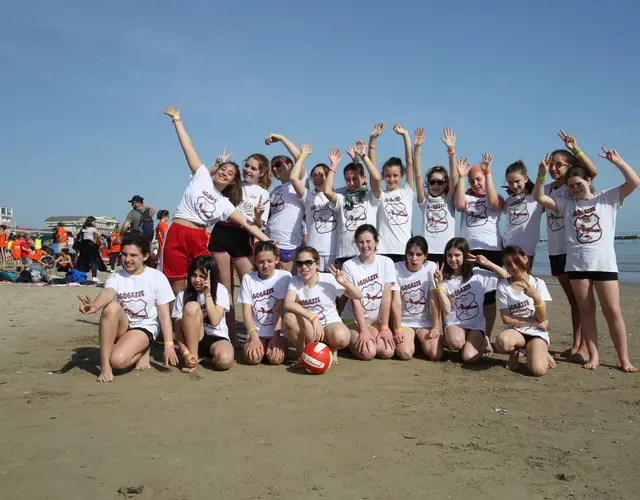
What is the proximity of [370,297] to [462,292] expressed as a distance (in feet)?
3.35

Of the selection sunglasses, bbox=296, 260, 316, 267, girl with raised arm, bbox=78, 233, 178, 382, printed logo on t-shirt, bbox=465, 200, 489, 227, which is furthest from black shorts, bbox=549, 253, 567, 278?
girl with raised arm, bbox=78, 233, 178, 382

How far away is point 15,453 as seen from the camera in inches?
121

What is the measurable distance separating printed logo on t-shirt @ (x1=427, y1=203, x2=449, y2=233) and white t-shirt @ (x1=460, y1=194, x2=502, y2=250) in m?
0.24

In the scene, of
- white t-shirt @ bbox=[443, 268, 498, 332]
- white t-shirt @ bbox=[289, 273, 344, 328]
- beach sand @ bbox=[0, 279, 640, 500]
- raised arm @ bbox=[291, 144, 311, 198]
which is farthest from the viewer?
raised arm @ bbox=[291, 144, 311, 198]

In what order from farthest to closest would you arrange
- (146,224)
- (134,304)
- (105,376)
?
(146,224) → (134,304) → (105,376)

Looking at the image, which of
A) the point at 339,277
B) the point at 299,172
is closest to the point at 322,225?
the point at 299,172

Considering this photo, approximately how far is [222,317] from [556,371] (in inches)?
136

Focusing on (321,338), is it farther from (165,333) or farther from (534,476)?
(534,476)

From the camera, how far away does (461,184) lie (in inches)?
240

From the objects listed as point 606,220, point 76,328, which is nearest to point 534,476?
point 606,220

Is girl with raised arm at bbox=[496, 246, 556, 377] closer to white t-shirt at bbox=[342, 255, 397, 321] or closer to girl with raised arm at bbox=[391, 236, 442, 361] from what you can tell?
girl with raised arm at bbox=[391, 236, 442, 361]

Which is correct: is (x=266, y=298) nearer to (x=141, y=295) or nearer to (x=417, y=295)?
(x=141, y=295)

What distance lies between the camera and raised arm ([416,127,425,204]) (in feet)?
20.8

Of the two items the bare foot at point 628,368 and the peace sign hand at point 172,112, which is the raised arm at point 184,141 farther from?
the bare foot at point 628,368
